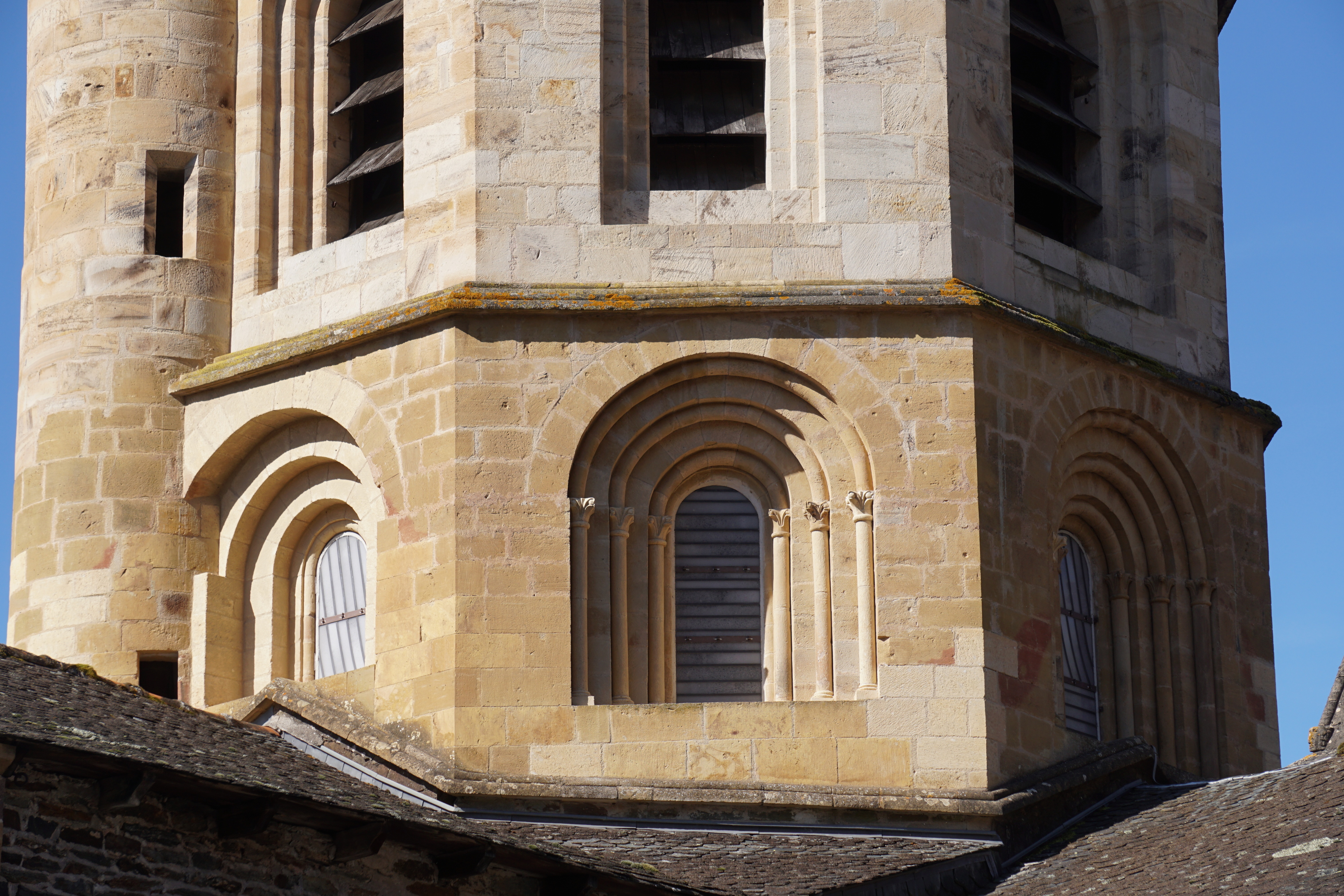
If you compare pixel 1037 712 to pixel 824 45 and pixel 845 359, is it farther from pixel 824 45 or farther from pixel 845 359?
pixel 824 45

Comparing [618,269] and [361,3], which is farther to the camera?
[361,3]

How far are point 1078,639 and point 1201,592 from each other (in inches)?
47.0

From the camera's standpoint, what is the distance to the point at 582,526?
19453 millimetres

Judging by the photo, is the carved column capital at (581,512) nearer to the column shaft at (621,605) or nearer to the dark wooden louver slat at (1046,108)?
the column shaft at (621,605)

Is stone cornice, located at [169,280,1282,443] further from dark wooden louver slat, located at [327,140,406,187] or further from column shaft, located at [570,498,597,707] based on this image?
dark wooden louver slat, located at [327,140,406,187]

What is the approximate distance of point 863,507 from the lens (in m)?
19.5

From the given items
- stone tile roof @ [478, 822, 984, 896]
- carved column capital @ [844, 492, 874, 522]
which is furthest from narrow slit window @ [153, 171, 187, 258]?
stone tile roof @ [478, 822, 984, 896]

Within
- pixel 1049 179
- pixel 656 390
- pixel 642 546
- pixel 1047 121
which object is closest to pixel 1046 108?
pixel 1047 121

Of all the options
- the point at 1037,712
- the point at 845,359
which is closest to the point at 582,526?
the point at 845,359

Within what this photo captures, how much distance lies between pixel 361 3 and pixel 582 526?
220 inches

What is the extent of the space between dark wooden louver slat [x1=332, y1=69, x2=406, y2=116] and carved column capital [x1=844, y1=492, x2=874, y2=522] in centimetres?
520

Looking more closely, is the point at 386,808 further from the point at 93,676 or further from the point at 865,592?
the point at 865,592

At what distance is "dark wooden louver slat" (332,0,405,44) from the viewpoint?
71.3ft

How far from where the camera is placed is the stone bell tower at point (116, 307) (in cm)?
2111
